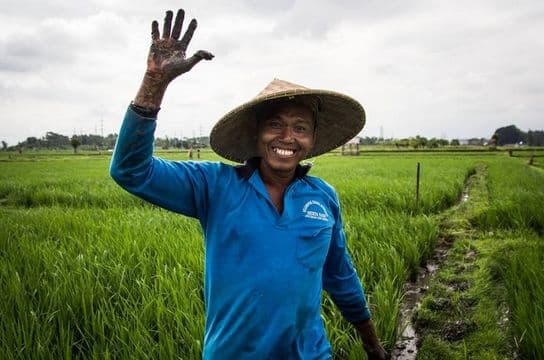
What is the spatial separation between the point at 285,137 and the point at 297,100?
172mm

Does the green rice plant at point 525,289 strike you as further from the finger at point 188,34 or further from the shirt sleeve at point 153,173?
the finger at point 188,34

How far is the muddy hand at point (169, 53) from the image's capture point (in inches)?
42.5

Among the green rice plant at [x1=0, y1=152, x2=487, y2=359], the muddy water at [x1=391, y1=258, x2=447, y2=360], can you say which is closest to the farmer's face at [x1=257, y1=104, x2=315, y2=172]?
the green rice plant at [x1=0, y1=152, x2=487, y2=359]

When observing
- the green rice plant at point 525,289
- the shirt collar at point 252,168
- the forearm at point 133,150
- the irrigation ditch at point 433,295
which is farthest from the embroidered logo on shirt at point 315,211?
the green rice plant at point 525,289

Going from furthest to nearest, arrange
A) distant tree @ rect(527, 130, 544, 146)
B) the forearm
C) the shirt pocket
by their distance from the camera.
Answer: distant tree @ rect(527, 130, 544, 146) → the shirt pocket → the forearm

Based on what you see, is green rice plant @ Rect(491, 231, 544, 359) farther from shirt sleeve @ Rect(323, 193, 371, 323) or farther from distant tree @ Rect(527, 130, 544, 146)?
distant tree @ Rect(527, 130, 544, 146)

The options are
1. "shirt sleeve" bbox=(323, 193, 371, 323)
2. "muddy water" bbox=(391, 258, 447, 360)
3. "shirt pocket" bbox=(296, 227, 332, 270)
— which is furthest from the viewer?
"muddy water" bbox=(391, 258, 447, 360)

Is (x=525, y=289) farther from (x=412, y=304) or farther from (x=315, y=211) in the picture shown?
(x=315, y=211)

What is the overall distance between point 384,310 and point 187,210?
164 centimetres

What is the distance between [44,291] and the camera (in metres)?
2.31

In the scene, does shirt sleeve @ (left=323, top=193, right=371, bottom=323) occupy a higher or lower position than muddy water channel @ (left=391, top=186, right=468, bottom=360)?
higher

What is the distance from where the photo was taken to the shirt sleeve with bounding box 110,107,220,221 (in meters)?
1.05

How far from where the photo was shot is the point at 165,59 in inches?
42.9

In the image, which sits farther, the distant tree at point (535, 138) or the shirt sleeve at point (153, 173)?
the distant tree at point (535, 138)
